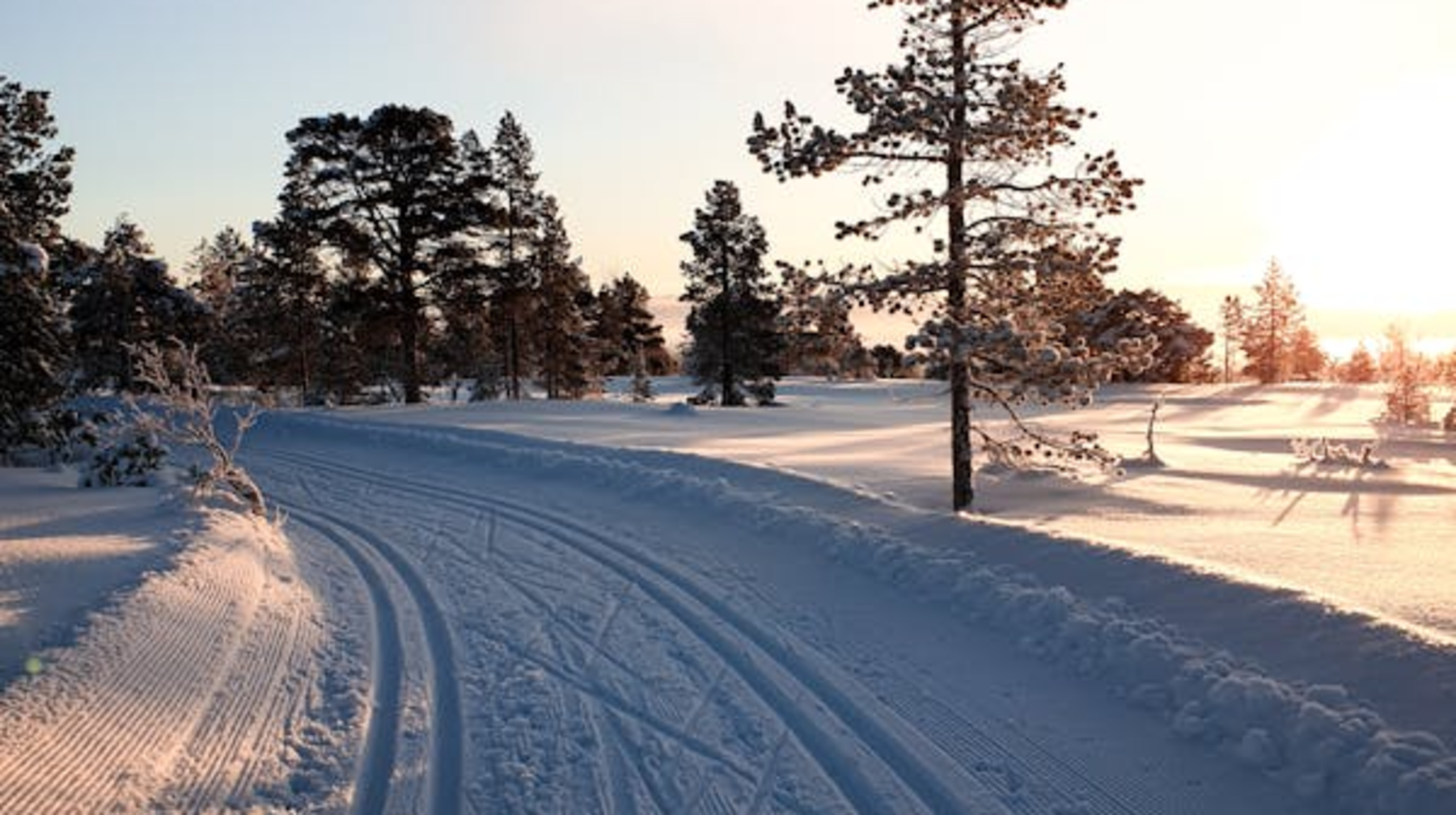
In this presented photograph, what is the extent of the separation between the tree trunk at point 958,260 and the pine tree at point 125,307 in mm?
32564

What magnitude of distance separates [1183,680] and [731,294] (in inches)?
1410

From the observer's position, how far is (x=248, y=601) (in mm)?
8750

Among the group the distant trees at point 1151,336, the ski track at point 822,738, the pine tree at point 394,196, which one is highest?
the pine tree at point 394,196

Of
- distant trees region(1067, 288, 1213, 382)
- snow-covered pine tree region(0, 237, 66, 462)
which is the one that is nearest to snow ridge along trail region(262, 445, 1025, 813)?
distant trees region(1067, 288, 1213, 382)

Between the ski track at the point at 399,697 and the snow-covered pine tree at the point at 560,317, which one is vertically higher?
the snow-covered pine tree at the point at 560,317

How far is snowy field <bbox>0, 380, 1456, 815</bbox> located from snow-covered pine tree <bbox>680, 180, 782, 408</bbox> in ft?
89.4

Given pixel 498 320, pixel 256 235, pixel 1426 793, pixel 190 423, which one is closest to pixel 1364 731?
pixel 1426 793

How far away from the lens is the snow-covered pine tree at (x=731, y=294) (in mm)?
40375

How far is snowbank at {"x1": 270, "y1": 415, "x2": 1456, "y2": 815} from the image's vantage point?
505 centimetres


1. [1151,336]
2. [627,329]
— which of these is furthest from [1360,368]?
[1151,336]

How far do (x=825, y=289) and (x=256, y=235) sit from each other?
110ft

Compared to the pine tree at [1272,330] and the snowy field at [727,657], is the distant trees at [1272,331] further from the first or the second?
the snowy field at [727,657]

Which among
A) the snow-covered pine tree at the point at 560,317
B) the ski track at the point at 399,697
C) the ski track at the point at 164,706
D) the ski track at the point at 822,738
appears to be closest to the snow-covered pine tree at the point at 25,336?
the ski track at the point at 399,697

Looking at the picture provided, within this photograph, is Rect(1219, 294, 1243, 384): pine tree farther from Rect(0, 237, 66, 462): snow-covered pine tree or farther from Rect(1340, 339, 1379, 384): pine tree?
Rect(0, 237, 66, 462): snow-covered pine tree
